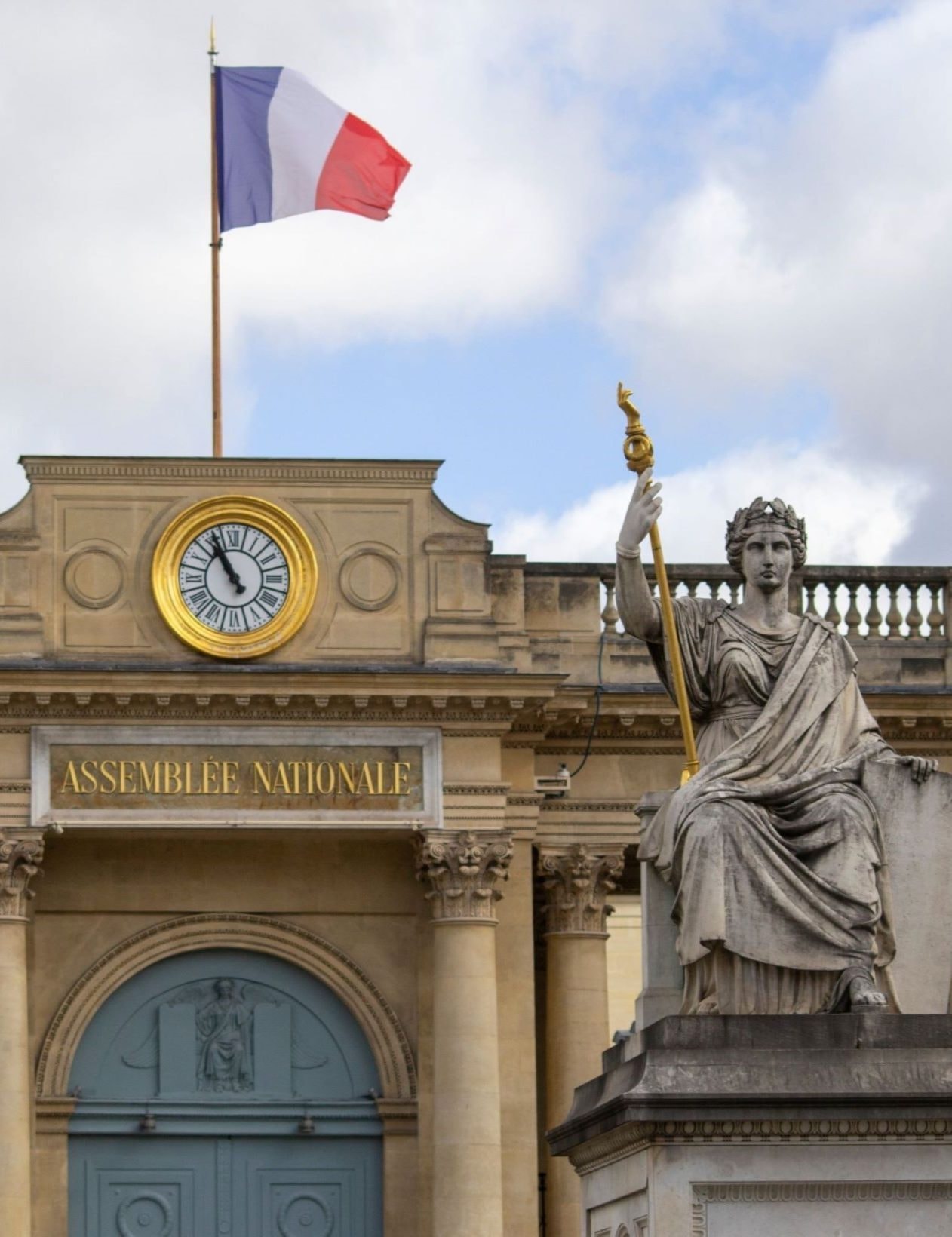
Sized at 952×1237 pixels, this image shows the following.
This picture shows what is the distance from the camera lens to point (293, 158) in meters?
43.1

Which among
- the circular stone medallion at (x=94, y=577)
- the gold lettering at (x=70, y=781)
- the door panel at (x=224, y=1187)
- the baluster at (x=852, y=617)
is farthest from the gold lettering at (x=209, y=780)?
the baluster at (x=852, y=617)

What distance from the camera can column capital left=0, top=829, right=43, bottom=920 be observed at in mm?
39219

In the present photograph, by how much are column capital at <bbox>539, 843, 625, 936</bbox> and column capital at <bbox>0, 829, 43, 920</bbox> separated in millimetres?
6630

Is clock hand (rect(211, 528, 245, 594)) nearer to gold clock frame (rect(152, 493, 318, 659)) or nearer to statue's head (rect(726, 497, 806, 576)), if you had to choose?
gold clock frame (rect(152, 493, 318, 659))

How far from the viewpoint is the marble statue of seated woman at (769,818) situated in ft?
44.5

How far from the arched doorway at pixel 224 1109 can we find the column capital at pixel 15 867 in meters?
2.20

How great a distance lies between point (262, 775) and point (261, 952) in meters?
2.71

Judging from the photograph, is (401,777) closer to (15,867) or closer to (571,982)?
(571,982)

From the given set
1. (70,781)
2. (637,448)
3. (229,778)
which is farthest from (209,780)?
(637,448)

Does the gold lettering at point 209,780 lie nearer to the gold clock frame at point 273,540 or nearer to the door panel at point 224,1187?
the gold clock frame at point 273,540

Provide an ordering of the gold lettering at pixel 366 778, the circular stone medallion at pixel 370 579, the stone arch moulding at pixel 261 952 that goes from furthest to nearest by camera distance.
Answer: the circular stone medallion at pixel 370 579 → the stone arch moulding at pixel 261 952 → the gold lettering at pixel 366 778

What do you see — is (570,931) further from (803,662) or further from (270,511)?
(803,662)

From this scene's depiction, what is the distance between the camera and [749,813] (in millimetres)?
13742

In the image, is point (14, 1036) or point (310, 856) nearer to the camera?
point (14, 1036)
